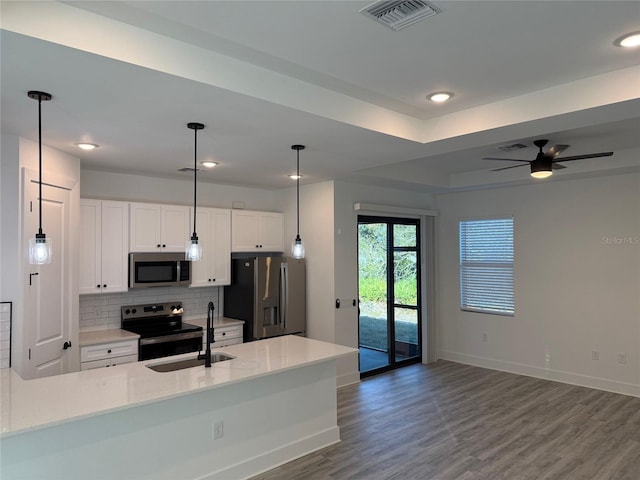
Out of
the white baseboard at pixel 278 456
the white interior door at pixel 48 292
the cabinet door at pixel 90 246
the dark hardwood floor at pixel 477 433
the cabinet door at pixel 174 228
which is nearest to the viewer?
the white baseboard at pixel 278 456

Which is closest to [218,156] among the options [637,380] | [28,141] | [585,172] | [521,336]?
[28,141]

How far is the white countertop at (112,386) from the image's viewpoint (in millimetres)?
2324

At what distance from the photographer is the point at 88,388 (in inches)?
108

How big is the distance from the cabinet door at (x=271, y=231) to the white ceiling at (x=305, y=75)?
6.36 feet

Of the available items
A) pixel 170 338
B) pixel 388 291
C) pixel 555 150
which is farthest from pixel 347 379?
pixel 555 150

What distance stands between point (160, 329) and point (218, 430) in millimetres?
2119

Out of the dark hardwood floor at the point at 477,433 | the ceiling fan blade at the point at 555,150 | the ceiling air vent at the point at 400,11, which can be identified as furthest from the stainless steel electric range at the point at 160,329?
the ceiling fan blade at the point at 555,150

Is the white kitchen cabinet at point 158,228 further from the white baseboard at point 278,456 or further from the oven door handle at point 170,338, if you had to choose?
the white baseboard at point 278,456

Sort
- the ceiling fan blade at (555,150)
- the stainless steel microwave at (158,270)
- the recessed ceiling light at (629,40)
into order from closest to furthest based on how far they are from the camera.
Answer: the recessed ceiling light at (629,40) → the ceiling fan blade at (555,150) → the stainless steel microwave at (158,270)

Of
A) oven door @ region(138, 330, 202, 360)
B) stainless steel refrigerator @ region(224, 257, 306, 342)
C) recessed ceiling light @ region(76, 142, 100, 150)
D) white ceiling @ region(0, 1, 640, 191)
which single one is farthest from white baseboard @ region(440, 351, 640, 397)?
recessed ceiling light @ region(76, 142, 100, 150)

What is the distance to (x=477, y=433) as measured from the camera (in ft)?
13.9

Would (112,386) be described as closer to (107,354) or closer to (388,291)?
(107,354)

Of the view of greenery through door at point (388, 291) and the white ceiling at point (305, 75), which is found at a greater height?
the white ceiling at point (305, 75)

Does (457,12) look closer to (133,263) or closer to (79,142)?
(79,142)
